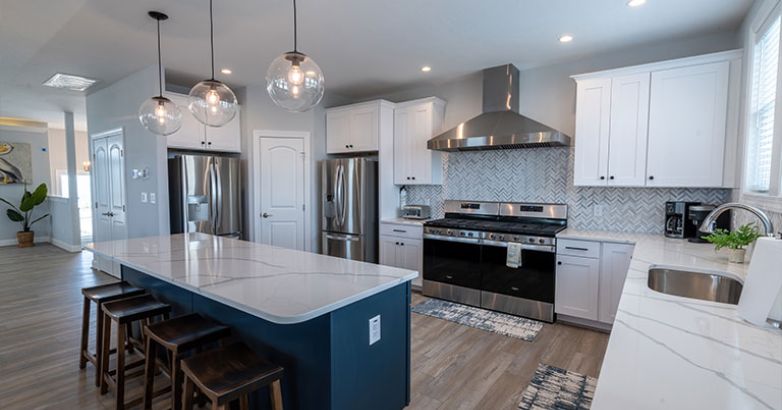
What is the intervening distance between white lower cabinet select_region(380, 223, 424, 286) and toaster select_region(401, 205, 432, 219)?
16.4 inches

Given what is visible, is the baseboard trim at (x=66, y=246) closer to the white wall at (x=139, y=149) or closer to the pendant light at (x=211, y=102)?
the white wall at (x=139, y=149)

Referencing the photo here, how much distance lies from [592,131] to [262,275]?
10.3 feet

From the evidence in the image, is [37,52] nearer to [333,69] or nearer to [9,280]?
[333,69]

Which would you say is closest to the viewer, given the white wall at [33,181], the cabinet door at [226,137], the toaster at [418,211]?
the cabinet door at [226,137]

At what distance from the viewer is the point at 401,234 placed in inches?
176

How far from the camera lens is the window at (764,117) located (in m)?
2.07

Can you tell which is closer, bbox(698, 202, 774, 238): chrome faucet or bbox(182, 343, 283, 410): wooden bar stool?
bbox(182, 343, 283, 410): wooden bar stool

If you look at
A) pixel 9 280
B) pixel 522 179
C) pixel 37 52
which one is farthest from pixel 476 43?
pixel 9 280

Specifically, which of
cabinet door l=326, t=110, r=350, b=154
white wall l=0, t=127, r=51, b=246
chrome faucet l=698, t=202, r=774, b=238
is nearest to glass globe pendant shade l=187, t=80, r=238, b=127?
cabinet door l=326, t=110, r=350, b=154

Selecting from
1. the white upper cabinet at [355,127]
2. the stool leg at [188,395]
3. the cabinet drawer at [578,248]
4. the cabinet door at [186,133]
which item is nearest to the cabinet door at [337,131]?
the white upper cabinet at [355,127]

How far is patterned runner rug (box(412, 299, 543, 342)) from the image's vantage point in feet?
10.8

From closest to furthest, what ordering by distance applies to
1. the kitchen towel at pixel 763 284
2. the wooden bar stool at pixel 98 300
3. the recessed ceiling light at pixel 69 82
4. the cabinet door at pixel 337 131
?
the kitchen towel at pixel 763 284 < the wooden bar stool at pixel 98 300 < the recessed ceiling light at pixel 69 82 < the cabinet door at pixel 337 131

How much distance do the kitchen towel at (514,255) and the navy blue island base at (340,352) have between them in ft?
6.02

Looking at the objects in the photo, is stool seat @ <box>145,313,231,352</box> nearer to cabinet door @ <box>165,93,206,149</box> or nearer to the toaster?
cabinet door @ <box>165,93,206,149</box>
